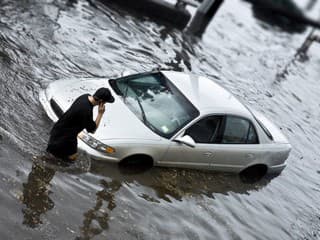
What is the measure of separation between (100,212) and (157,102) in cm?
250

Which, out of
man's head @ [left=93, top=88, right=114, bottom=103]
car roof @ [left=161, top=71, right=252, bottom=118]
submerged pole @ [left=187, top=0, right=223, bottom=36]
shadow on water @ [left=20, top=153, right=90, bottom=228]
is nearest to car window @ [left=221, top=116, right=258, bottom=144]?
car roof @ [left=161, top=71, right=252, bottom=118]

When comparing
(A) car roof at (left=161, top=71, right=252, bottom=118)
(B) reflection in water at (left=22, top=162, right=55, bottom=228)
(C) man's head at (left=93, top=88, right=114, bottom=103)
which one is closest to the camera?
(B) reflection in water at (left=22, top=162, right=55, bottom=228)

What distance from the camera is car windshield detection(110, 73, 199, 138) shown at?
8938mm

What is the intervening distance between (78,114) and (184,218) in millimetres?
2563

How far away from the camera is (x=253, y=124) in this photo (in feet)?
32.8

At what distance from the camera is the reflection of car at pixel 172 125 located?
8.52m

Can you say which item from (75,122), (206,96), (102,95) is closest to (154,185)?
(206,96)

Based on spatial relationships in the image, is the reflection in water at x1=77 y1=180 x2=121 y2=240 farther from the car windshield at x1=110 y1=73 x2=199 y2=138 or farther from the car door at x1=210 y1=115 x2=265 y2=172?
the car door at x1=210 y1=115 x2=265 y2=172

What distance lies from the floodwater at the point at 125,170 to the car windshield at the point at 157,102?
0.96 metres

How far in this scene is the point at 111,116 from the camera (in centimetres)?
874

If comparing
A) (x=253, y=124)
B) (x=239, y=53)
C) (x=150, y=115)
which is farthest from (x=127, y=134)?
(x=239, y=53)

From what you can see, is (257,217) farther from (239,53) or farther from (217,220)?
(239,53)

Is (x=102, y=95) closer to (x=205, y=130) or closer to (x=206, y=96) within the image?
(x=205, y=130)

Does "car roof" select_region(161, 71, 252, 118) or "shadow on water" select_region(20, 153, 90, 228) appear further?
"car roof" select_region(161, 71, 252, 118)
